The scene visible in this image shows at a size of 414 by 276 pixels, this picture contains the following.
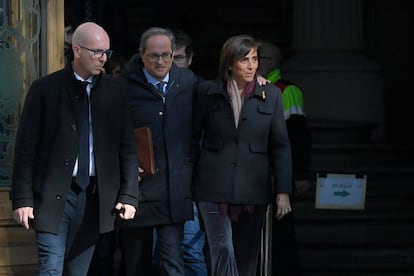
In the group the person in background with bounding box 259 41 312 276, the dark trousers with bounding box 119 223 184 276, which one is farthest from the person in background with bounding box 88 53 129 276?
the person in background with bounding box 259 41 312 276

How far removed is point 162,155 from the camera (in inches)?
287

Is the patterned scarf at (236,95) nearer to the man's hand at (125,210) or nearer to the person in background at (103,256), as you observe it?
the man's hand at (125,210)

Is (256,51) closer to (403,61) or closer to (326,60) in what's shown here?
(326,60)

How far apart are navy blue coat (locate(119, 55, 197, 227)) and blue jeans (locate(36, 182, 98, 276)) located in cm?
47

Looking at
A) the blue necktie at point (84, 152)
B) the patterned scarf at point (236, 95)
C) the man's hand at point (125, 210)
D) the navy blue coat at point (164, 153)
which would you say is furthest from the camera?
the patterned scarf at point (236, 95)

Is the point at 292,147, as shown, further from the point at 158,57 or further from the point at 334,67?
the point at 334,67

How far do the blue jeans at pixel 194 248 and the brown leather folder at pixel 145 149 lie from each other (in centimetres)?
74

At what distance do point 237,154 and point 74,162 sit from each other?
3.74 feet

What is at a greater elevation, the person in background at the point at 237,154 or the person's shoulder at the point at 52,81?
the person's shoulder at the point at 52,81

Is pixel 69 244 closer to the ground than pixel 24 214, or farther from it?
closer to the ground

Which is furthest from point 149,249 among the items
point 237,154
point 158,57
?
point 158,57

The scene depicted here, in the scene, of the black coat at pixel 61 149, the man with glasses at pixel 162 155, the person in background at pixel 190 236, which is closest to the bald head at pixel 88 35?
the black coat at pixel 61 149

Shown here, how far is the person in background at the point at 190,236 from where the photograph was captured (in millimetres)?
7875

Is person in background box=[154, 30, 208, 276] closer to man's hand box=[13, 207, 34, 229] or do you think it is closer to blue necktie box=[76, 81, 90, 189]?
blue necktie box=[76, 81, 90, 189]
